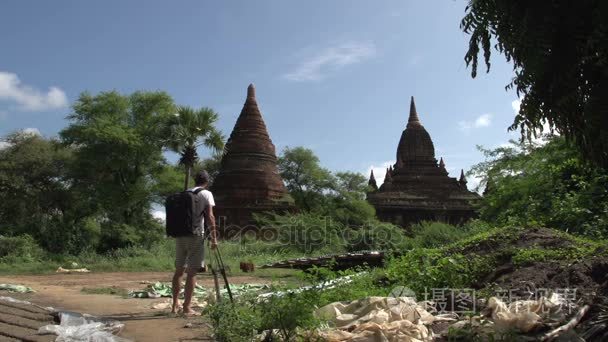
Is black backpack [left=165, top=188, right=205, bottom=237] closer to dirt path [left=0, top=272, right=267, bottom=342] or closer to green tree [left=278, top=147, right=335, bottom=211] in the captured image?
dirt path [left=0, top=272, right=267, bottom=342]

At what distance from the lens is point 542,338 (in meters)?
3.83

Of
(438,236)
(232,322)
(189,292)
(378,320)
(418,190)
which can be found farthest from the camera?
(418,190)

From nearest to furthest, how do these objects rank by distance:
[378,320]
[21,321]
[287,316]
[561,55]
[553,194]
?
[561,55] → [287,316] → [378,320] → [21,321] → [553,194]

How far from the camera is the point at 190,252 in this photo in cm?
609

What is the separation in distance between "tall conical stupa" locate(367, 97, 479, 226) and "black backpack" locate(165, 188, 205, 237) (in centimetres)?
3138

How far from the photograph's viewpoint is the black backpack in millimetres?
6043

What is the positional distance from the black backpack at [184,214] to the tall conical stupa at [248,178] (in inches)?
879

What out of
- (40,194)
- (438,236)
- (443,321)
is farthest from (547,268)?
(40,194)

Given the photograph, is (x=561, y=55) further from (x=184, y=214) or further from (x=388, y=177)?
(x=388, y=177)

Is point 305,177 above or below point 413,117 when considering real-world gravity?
below

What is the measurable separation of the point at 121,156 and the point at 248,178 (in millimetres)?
8676

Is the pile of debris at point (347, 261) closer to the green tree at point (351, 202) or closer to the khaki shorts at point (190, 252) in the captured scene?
the khaki shorts at point (190, 252)

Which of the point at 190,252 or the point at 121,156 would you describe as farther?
the point at 121,156

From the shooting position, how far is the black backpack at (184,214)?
19.8 feet
